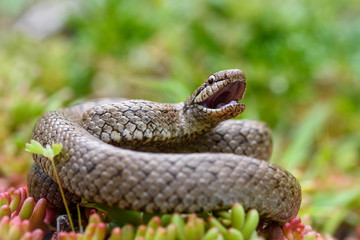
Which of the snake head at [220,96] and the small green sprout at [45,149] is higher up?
the snake head at [220,96]

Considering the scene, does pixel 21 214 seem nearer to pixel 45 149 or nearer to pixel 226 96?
pixel 45 149

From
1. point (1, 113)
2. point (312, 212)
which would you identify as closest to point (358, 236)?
point (312, 212)

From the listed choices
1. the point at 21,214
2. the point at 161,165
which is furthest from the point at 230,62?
the point at 21,214

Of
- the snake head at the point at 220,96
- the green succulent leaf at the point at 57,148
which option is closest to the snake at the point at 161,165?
the snake head at the point at 220,96

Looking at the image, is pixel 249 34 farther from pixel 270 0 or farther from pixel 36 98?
pixel 36 98

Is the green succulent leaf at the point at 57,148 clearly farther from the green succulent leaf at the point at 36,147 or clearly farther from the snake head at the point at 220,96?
the snake head at the point at 220,96

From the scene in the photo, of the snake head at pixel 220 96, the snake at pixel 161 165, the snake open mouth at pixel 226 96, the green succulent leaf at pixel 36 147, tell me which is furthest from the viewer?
the snake open mouth at pixel 226 96

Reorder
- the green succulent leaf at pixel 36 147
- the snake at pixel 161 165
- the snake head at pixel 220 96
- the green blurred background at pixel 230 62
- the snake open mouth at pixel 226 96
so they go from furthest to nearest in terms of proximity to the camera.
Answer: the green blurred background at pixel 230 62 → the snake open mouth at pixel 226 96 → the snake head at pixel 220 96 → the green succulent leaf at pixel 36 147 → the snake at pixel 161 165

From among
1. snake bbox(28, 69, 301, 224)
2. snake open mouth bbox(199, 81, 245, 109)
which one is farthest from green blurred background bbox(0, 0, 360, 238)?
snake bbox(28, 69, 301, 224)
